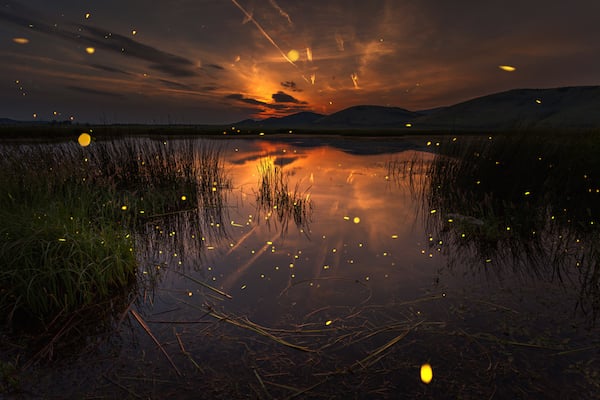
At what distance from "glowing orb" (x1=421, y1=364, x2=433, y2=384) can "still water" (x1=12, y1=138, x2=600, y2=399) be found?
38mm

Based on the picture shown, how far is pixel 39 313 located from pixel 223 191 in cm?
783

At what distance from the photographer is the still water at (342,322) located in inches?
113

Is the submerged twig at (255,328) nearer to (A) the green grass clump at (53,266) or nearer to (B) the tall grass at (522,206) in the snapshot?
(A) the green grass clump at (53,266)

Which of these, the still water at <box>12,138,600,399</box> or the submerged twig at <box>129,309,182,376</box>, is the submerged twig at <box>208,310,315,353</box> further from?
the submerged twig at <box>129,309,182,376</box>

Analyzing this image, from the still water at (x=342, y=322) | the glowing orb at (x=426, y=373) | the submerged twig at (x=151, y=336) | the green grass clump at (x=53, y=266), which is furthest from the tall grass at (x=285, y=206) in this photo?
the glowing orb at (x=426, y=373)

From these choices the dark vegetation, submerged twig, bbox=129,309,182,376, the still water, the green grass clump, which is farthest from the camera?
the dark vegetation

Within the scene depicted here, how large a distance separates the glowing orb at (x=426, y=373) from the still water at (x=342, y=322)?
38 mm

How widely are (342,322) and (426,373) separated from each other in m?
1.00

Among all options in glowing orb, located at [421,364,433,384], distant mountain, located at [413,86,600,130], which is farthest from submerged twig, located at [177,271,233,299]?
distant mountain, located at [413,86,600,130]

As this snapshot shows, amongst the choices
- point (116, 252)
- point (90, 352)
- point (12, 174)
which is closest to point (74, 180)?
point (12, 174)

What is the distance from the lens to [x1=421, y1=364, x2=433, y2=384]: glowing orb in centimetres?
293

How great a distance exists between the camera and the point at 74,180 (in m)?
8.84

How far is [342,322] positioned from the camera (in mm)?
3766

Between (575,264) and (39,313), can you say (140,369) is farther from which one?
(575,264)
